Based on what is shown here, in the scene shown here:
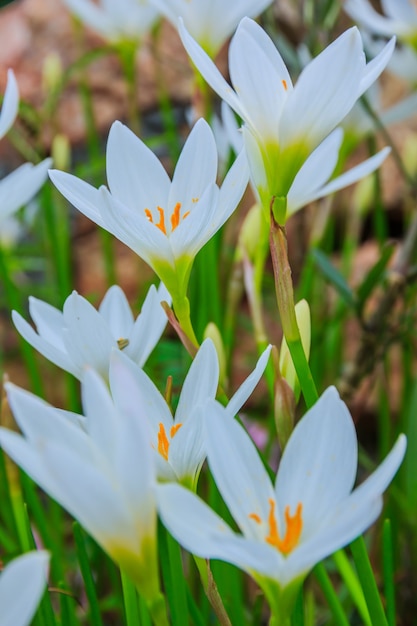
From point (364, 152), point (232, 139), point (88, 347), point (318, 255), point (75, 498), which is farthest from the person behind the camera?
point (364, 152)

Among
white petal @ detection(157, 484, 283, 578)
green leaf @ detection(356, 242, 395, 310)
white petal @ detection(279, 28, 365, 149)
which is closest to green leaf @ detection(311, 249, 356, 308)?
green leaf @ detection(356, 242, 395, 310)

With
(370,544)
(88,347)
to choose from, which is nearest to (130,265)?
(370,544)

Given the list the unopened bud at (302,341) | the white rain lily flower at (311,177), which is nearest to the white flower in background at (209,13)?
the white rain lily flower at (311,177)

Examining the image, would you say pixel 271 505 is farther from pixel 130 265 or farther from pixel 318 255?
pixel 130 265

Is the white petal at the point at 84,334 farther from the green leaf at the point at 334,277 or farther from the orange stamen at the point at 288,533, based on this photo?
the green leaf at the point at 334,277

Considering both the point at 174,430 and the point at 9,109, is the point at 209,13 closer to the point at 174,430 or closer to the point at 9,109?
the point at 9,109

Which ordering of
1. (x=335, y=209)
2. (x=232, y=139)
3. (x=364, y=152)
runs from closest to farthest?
(x=232, y=139) → (x=335, y=209) → (x=364, y=152)

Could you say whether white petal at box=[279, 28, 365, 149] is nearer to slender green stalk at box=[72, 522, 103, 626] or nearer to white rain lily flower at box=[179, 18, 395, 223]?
white rain lily flower at box=[179, 18, 395, 223]
